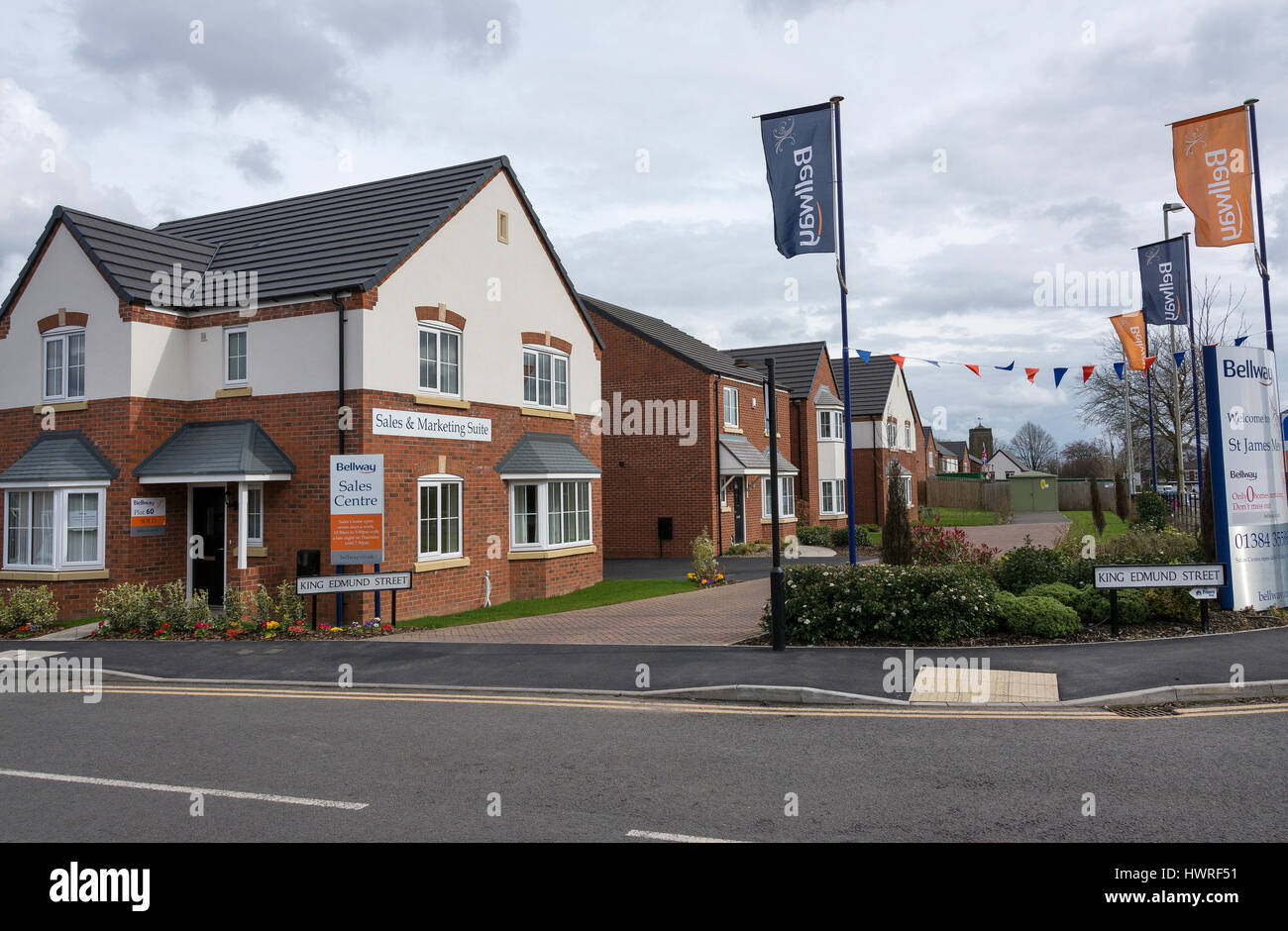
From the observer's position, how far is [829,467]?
130 feet

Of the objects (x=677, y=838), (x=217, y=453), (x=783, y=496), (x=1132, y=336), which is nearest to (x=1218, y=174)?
(x=1132, y=336)

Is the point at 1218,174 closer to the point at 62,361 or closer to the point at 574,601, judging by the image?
the point at 574,601

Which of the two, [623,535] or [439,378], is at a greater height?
[439,378]

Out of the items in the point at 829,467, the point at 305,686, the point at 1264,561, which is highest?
the point at 829,467

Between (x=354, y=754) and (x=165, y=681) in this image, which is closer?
(x=354, y=754)

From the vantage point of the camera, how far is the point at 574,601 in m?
19.4

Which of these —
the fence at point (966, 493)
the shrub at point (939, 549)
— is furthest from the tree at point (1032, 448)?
the shrub at point (939, 549)

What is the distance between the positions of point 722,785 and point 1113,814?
2.60m

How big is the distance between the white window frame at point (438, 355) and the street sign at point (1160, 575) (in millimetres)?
12296

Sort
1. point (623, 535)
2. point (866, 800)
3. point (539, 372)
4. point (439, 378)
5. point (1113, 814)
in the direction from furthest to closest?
1. point (623, 535)
2. point (539, 372)
3. point (439, 378)
4. point (866, 800)
5. point (1113, 814)

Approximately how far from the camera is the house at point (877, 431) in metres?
43.1

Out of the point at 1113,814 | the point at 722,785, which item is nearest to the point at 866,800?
the point at 722,785

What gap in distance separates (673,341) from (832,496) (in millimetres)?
12229
